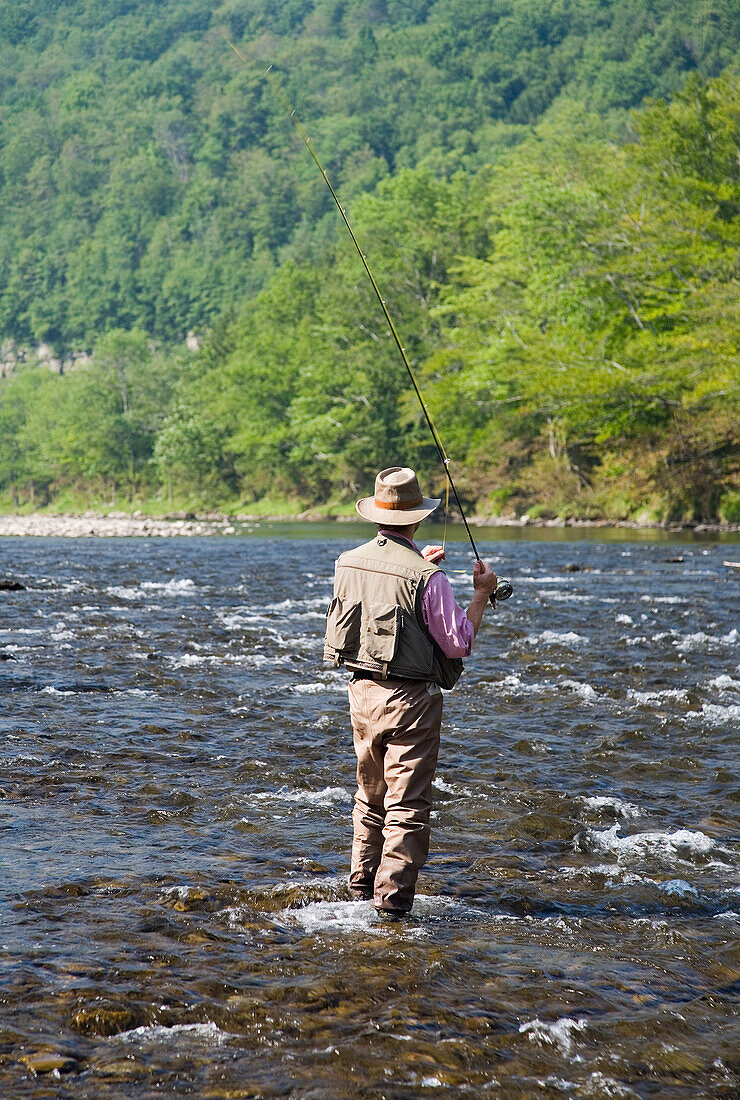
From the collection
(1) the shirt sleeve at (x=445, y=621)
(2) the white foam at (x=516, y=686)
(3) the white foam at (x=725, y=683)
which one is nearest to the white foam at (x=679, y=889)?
(1) the shirt sleeve at (x=445, y=621)

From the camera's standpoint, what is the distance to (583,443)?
4706cm

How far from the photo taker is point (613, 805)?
6434mm

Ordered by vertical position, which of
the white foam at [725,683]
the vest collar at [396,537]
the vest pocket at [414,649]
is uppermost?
the vest collar at [396,537]

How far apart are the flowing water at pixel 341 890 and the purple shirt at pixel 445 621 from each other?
1.25 metres

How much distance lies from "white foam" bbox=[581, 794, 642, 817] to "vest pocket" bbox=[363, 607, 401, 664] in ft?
7.93

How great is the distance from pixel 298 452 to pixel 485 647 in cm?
5038

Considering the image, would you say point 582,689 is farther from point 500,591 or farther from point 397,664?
point 397,664

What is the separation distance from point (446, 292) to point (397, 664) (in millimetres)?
54820

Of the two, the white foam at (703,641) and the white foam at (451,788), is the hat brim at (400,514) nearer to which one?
the white foam at (451,788)

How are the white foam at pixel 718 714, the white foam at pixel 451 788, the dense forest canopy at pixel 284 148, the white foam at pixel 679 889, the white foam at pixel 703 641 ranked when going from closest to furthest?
the white foam at pixel 679 889, the white foam at pixel 451 788, the white foam at pixel 718 714, the white foam at pixel 703 641, the dense forest canopy at pixel 284 148

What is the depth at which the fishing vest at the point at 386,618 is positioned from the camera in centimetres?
470

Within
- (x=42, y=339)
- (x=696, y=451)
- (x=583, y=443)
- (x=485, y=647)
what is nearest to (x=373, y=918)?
(x=485, y=647)

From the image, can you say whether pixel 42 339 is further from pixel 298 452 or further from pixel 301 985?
pixel 301 985

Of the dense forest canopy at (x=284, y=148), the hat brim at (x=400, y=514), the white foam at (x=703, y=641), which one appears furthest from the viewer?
the dense forest canopy at (x=284, y=148)
